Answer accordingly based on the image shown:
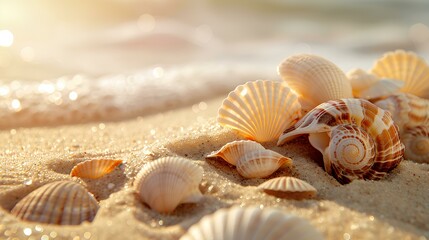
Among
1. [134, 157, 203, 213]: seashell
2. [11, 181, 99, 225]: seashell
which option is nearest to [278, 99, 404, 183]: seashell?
[134, 157, 203, 213]: seashell

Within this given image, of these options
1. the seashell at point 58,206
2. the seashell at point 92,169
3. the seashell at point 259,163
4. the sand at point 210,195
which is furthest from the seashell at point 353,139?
the seashell at point 58,206

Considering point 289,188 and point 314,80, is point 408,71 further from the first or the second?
point 289,188

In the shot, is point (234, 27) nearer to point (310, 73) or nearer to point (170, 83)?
point (170, 83)

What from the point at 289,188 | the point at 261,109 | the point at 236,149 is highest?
the point at 261,109

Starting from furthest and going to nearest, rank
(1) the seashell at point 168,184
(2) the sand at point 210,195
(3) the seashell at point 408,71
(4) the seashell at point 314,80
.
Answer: (3) the seashell at point 408,71 < (4) the seashell at point 314,80 < (1) the seashell at point 168,184 < (2) the sand at point 210,195

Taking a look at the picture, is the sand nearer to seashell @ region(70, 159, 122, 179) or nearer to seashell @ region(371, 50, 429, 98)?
seashell @ region(70, 159, 122, 179)

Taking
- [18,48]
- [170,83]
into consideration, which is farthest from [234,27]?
[170,83]

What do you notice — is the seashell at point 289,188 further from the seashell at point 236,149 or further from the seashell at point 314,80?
the seashell at point 314,80

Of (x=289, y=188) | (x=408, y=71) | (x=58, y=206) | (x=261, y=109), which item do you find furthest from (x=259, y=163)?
(x=408, y=71)
